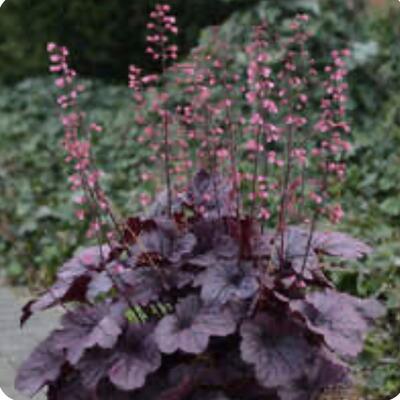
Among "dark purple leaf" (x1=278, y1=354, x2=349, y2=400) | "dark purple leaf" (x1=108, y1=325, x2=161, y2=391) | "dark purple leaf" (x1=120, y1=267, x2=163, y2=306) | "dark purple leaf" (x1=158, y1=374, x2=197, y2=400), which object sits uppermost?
"dark purple leaf" (x1=120, y1=267, x2=163, y2=306)

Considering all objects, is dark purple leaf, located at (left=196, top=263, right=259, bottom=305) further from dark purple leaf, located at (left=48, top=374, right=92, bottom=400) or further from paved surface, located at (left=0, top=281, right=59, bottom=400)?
paved surface, located at (left=0, top=281, right=59, bottom=400)

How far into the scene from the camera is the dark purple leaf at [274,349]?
2617 millimetres

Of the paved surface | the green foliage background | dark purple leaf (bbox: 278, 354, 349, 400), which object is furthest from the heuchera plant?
the green foliage background

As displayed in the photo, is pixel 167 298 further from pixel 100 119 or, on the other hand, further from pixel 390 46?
pixel 100 119

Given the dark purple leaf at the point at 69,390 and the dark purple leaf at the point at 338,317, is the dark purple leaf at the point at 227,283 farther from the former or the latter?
the dark purple leaf at the point at 69,390

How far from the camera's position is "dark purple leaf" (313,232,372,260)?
2.94m

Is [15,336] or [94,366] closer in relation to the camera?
[94,366]

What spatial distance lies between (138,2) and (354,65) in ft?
10.2

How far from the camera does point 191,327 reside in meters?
2.68

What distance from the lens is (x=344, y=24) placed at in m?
6.45

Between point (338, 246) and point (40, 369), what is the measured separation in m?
1.00

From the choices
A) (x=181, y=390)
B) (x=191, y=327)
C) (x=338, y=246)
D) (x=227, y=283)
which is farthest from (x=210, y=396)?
(x=338, y=246)

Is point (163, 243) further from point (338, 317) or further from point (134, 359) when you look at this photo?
point (338, 317)


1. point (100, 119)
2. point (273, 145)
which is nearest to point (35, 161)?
point (100, 119)
